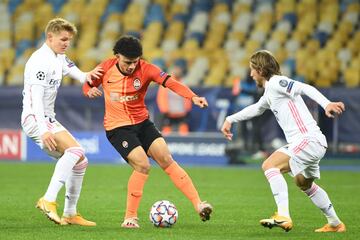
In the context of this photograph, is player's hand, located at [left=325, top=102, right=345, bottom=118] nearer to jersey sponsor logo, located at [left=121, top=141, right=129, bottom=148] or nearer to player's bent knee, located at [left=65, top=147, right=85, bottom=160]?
jersey sponsor logo, located at [left=121, top=141, right=129, bottom=148]

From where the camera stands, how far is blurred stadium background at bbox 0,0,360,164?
20734mm

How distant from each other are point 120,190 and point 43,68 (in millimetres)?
5048

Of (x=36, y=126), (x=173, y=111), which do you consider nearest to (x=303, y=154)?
(x=36, y=126)

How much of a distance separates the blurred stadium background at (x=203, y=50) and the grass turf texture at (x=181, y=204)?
1.92 m

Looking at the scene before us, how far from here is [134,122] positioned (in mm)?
9758

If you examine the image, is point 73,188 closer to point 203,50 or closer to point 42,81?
point 42,81

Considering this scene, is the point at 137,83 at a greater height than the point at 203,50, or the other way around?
the point at 203,50

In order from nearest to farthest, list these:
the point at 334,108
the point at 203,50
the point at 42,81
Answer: the point at 334,108, the point at 42,81, the point at 203,50

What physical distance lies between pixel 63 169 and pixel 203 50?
15352 millimetres

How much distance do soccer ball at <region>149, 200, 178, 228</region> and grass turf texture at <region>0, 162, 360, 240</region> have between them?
0.10 meters

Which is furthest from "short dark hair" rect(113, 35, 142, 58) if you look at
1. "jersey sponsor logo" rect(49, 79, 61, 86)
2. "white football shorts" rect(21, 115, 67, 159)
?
"white football shorts" rect(21, 115, 67, 159)

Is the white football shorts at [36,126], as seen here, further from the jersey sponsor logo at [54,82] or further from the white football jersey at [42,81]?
the jersey sponsor logo at [54,82]

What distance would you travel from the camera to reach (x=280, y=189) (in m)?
9.08

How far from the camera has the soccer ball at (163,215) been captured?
9.60 metres
